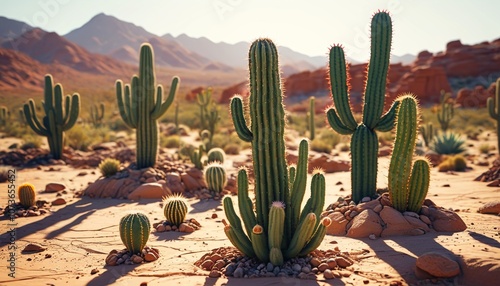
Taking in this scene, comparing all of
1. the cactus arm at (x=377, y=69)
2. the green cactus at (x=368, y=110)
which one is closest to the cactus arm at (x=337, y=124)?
the green cactus at (x=368, y=110)

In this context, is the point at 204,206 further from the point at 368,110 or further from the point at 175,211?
the point at 368,110

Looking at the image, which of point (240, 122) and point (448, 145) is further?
point (448, 145)

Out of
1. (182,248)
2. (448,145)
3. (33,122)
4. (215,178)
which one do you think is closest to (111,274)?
(182,248)

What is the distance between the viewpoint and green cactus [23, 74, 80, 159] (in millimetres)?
15742

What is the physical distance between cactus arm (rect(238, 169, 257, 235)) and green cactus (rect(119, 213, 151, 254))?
4.90ft

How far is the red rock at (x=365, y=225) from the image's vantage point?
6.99 meters

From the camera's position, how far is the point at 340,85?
8.35m

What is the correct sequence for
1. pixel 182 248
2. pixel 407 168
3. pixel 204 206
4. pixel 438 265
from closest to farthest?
pixel 438 265
pixel 182 248
pixel 407 168
pixel 204 206

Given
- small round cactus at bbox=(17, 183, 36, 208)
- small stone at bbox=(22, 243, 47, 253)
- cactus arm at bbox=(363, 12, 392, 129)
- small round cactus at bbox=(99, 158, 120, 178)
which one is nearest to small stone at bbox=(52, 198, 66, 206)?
small round cactus at bbox=(17, 183, 36, 208)

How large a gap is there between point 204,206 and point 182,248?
3.31 m

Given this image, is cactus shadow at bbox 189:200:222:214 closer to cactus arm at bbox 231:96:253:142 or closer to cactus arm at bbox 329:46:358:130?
cactus arm at bbox 329:46:358:130

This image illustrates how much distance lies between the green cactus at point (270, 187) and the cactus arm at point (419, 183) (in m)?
1.99

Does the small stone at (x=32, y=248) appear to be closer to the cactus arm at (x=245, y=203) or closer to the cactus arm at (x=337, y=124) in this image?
the cactus arm at (x=245, y=203)

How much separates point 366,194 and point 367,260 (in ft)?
7.75
